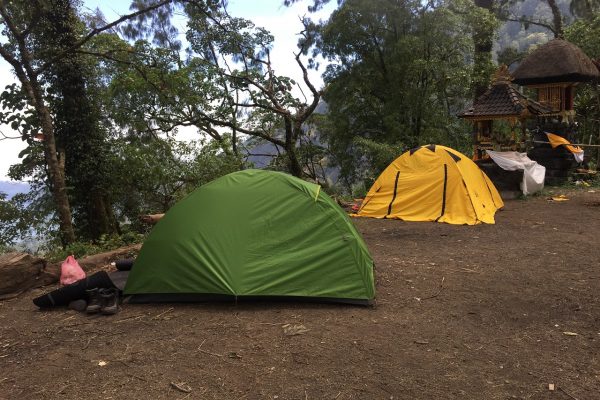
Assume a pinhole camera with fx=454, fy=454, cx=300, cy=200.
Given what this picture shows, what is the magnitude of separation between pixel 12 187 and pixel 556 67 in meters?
16.7

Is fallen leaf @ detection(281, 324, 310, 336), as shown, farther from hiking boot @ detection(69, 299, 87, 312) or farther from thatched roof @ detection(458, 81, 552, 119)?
thatched roof @ detection(458, 81, 552, 119)

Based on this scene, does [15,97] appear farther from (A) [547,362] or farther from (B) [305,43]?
(A) [547,362]

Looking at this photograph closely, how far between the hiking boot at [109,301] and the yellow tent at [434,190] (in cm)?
618

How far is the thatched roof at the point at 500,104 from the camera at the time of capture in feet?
40.7

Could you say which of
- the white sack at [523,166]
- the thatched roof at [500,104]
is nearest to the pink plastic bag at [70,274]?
the white sack at [523,166]

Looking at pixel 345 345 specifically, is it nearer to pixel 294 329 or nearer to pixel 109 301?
pixel 294 329

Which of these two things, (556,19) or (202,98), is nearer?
(202,98)

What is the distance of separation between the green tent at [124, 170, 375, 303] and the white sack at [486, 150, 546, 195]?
855 centimetres

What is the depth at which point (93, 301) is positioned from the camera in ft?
14.6

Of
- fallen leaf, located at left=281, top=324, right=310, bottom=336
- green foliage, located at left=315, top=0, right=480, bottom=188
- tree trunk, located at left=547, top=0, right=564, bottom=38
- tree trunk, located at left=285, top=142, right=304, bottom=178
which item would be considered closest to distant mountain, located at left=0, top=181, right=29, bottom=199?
tree trunk, located at left=285, top=142, right=304, bottom=178

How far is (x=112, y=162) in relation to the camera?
1222 centimetres

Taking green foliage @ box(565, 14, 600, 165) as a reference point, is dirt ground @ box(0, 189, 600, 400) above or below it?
below

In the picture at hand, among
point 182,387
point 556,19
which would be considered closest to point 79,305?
point 182,387

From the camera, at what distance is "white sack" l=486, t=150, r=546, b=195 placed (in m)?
11.9
